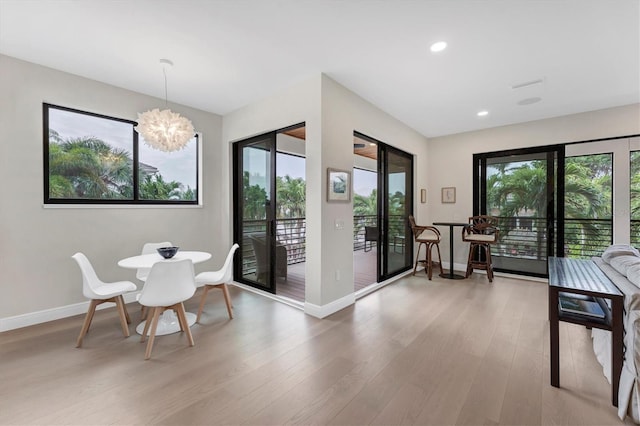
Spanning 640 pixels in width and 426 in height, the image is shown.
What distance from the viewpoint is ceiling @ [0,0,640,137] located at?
204 cm

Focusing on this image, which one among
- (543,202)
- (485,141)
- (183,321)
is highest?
(485,141)

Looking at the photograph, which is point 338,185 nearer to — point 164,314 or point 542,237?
point 164,314

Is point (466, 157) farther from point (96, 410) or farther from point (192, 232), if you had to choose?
point (96, 410)

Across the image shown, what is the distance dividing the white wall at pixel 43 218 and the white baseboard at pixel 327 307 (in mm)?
2308

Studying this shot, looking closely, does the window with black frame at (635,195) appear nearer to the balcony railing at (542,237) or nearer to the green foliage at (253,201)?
the balcony railing at (542,237)

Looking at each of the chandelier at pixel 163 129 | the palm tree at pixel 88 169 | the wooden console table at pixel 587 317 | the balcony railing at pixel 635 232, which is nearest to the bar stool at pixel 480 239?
the balcony railing at pixel 635 232

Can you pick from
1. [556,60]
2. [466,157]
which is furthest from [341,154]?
[466,157]

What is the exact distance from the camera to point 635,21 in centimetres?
214

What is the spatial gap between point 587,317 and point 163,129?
3721mm

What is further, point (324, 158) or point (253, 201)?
point (253, 201)

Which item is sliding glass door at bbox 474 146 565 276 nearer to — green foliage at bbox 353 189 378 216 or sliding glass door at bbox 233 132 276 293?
green foliage at bbox 353 189 378 216

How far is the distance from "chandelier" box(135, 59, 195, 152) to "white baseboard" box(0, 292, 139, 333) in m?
2.08

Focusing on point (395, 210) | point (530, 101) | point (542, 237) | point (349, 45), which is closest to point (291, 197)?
point (395, 210)

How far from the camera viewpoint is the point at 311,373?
6.57 feet
